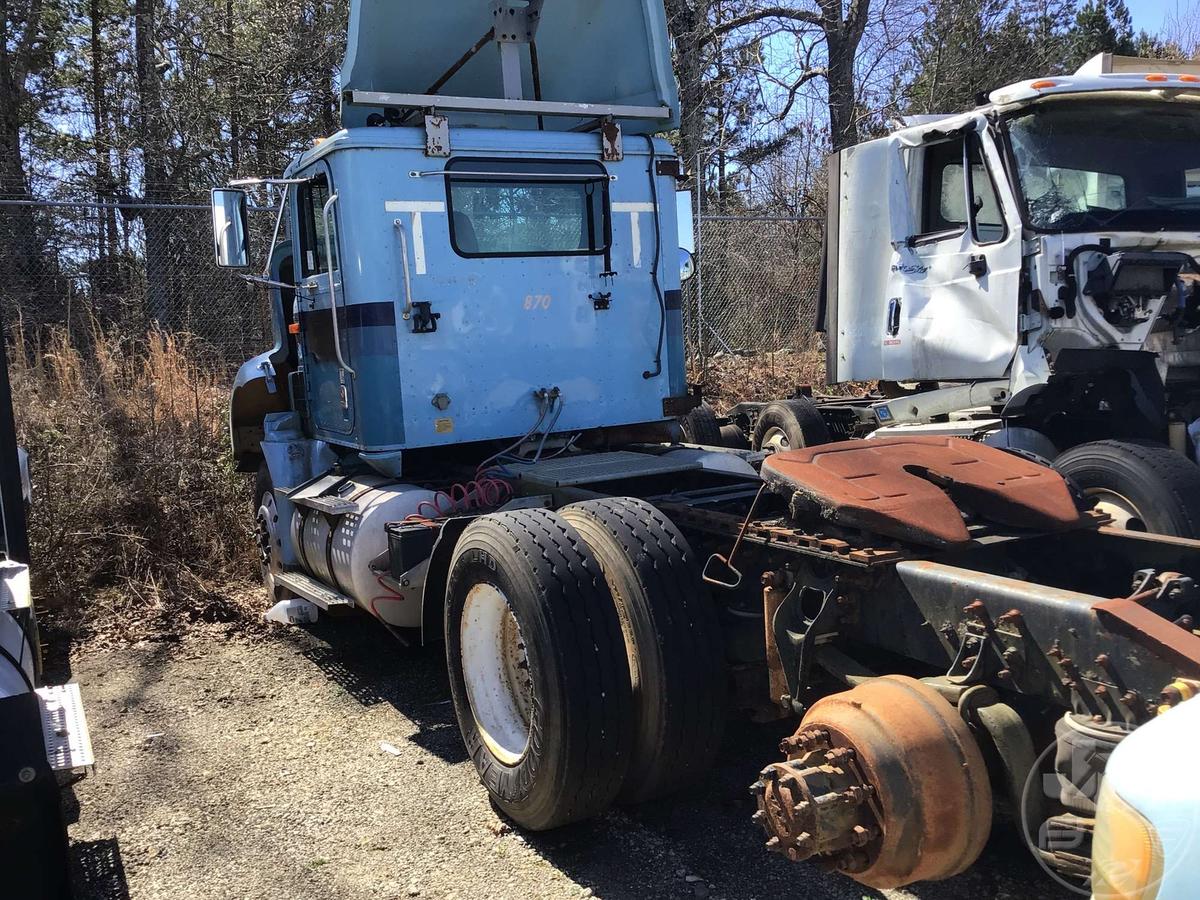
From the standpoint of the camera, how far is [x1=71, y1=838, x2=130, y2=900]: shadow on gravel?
3.49 m

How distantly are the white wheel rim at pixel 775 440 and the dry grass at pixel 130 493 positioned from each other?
4.08 m

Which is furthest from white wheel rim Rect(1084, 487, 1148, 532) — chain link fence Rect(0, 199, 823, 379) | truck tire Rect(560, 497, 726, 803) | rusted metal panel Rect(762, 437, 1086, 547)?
chain link fence Rect(0, 199, 823, 379)

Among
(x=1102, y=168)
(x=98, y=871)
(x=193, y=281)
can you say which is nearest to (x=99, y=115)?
(x=193, y=281)

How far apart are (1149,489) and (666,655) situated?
2335mm

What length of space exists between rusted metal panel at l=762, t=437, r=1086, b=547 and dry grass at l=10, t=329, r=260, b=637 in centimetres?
482

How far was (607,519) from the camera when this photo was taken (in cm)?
370

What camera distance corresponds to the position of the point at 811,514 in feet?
10.2

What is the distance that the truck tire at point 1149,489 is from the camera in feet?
13.9

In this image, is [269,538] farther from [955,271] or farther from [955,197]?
[955,197]

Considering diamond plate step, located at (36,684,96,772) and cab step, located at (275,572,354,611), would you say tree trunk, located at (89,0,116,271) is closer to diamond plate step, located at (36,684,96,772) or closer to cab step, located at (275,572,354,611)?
cab step, located at (275,572,354,611)

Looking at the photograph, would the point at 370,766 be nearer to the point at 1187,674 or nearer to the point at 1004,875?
the point at 1004,875

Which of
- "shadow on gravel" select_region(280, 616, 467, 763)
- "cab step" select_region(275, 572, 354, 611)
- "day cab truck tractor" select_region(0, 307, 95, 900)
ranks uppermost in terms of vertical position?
"day cab truck tractor" select_region(0, 307, 95, 900)

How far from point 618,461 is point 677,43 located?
12.9m

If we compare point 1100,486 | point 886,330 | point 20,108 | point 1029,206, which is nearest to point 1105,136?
point 1029,206
